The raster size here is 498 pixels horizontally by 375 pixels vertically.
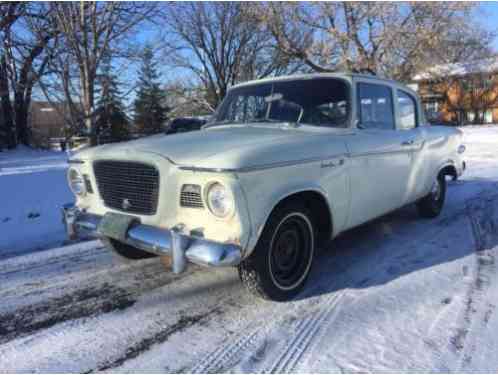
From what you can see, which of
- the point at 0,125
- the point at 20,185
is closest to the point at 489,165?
the point at 20,185

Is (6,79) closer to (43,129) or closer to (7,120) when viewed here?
(7,120)

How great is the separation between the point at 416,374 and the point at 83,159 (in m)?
3.09

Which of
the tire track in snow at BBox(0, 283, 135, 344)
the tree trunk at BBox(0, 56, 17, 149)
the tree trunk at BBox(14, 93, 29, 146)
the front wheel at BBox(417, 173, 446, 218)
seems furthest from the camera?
the tree trunk at BBox(14, 93, 29, 146)

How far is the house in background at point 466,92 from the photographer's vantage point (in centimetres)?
3756

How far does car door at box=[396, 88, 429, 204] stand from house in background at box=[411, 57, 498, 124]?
36.2 metres

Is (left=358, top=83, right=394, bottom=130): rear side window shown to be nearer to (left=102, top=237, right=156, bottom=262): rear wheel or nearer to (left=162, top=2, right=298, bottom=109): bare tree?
(left=102, top=237, right=156, bottom=262): rear wheel

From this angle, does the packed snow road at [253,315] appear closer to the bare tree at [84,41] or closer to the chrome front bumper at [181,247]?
the chrome front bumper at [181,247]

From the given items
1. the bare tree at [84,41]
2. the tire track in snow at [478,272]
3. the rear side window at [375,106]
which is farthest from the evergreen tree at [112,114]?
the tire track in snow at [478,272]

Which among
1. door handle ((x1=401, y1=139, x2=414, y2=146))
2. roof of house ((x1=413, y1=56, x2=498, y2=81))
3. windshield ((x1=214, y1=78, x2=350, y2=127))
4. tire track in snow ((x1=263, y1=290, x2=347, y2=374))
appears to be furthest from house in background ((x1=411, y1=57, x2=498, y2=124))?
tire track in snow ((x1=263, y1=290, x2=347, y2=374))

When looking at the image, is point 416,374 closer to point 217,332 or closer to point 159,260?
point 217,332

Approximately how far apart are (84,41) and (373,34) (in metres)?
14.6

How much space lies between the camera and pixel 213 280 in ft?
11.9

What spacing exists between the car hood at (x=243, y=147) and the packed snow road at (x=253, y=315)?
1194 millimetres

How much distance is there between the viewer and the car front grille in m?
2.93
